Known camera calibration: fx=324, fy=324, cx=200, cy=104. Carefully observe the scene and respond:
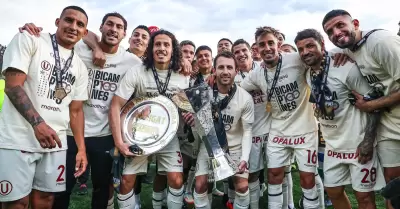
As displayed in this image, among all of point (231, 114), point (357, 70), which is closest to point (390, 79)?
point (357, 70)

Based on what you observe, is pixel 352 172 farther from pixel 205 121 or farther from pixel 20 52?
pixel 20 52

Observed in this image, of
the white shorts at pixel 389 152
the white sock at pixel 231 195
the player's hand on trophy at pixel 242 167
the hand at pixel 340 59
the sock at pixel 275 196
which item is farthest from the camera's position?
the white sock at pixel 231 195

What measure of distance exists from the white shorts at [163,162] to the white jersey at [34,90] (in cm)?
93

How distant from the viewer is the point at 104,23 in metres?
4.08

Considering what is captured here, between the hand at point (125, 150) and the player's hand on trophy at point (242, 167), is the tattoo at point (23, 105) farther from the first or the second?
the player's hand on trophy at point (242, 167)

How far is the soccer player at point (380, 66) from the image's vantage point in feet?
9.93

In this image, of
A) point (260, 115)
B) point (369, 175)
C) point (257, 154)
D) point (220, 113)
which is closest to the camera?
point (369, 175)

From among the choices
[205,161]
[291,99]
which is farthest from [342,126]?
[205,161]

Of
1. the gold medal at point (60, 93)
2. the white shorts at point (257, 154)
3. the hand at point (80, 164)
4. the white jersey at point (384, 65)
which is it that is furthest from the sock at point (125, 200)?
the white jersey at point (384, 65)

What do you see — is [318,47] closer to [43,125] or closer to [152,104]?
[152,104]

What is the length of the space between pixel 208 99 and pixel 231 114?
0.43m

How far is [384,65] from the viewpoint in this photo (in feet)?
10.0

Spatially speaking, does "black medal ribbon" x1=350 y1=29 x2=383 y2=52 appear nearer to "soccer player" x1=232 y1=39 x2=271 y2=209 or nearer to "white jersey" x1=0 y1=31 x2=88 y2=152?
"soccer player" x1=232 y1=39 x2=271 y2=209

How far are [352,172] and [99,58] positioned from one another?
123 inches
